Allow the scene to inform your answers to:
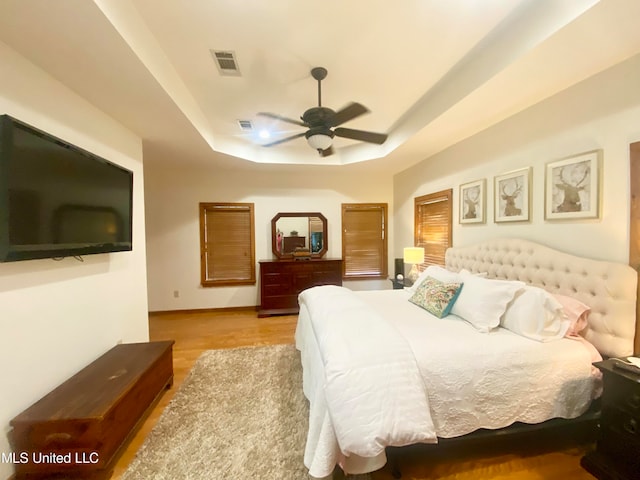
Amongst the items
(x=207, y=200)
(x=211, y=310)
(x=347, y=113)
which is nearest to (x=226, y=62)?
(x=347, y=113)

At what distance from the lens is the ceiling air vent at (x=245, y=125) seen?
3.28 meters

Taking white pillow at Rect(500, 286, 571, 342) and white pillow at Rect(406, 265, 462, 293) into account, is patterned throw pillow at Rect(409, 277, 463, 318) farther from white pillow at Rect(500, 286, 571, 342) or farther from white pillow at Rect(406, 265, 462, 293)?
white pillow at Rect(500, 286, 571, 342)

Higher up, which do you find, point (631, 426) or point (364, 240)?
point (364, 240)

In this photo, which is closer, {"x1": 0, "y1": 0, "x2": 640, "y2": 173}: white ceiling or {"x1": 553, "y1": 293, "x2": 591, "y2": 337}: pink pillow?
{"x1": 0, "y1": 0, "x2": 640, "y2": 173}: white ceiling

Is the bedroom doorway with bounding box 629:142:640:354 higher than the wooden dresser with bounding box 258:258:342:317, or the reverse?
the bedroom doorway with bounding box 629:142:640:354

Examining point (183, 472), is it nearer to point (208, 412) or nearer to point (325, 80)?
point (208, 412)

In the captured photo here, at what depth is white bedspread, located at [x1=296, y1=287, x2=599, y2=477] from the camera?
1.32 meters

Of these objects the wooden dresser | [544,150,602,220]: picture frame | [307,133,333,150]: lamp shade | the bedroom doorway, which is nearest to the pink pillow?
the bedroom doorway

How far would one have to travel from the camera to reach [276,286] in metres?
4.59

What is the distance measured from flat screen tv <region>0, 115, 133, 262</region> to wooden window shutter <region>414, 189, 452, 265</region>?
372cm

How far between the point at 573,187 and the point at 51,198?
3660 millimetres

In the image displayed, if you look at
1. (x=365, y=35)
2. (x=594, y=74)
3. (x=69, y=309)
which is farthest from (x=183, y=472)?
(x=594, y=74)

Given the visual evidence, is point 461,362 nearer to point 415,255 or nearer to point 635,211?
point 635,211

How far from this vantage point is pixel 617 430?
1.49 meters
